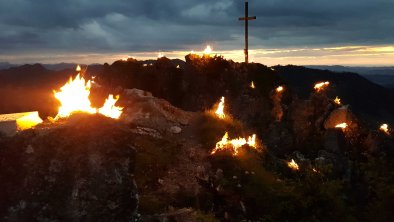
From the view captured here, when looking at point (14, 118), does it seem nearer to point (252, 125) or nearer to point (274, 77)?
point (252, 125)

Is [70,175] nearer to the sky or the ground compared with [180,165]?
nearer to the sky

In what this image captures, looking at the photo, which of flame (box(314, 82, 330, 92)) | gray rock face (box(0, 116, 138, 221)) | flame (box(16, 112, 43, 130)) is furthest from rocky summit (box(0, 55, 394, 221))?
flame (box(314, 82, 330, 92))

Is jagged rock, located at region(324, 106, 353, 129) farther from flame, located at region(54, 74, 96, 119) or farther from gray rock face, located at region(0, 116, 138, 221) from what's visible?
gray rock face, located at region(0, 116, 138, 221)

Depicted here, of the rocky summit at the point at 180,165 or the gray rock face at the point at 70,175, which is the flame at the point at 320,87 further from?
the gray rock face at the point at 70,175

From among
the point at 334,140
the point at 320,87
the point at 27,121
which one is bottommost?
the point at 334,140

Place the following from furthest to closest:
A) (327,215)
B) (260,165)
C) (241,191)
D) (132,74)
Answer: (132,74)
(260,165)
(241,191)
(327,215)

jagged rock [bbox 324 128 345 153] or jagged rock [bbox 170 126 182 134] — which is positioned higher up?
jagged rock [bbox 170 126 182 134]

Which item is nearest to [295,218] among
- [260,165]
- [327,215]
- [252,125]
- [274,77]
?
[327,215]

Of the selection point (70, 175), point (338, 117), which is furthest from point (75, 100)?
point (338, 117)

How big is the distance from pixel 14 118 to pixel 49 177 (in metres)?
5.13

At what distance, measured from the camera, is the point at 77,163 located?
881 centimetres

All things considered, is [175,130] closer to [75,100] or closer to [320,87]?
[75,100]

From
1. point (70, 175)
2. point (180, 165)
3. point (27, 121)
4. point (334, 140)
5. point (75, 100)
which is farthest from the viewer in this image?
point (334, 140)

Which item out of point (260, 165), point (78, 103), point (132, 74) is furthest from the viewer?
point (132, 74)
